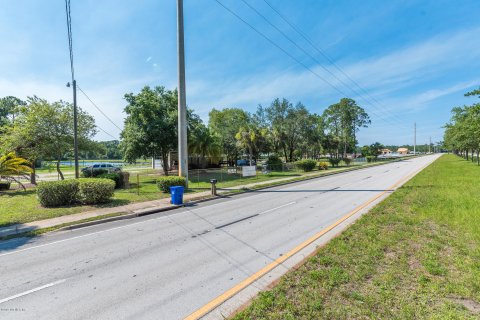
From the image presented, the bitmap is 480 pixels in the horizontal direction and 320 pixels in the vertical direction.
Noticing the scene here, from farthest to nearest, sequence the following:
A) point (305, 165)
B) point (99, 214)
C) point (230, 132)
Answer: point (230, 132)
point (305, 165)
point (99, 214)

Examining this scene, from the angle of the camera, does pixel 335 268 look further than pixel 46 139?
No

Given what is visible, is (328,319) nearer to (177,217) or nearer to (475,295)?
(475,295)

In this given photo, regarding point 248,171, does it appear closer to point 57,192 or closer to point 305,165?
point 305,165

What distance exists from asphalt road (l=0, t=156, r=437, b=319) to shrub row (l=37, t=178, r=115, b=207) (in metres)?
3.77

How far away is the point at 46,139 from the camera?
1888 centimetres

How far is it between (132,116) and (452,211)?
24.0 metres

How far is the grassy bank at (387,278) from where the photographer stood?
334 centimetres

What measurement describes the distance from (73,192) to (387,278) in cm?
1332

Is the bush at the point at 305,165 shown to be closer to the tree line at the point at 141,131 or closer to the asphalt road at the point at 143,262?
the tree line at the point at 141,131

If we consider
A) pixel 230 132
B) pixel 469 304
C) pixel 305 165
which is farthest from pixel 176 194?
pixel 230 132

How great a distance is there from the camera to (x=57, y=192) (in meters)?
11.5

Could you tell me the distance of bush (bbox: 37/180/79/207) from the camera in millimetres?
11273

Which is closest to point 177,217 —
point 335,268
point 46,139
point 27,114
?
point 335,268

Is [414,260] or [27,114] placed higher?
[27,114]
